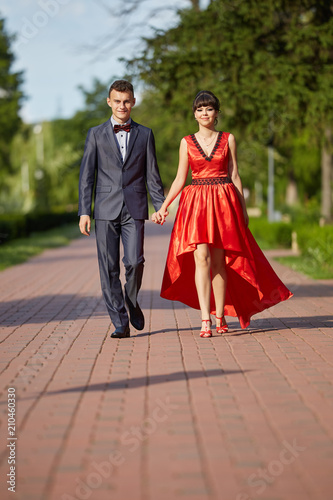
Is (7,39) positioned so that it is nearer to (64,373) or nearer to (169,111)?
(169,111)

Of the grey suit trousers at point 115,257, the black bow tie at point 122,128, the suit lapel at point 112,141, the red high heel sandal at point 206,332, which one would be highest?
the black bow tie at point 122,128

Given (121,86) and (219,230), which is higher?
(121,86)

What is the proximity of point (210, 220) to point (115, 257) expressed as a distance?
88cm

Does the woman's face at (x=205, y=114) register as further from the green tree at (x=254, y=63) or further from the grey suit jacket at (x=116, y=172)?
the green tree at (x=254, y=63)

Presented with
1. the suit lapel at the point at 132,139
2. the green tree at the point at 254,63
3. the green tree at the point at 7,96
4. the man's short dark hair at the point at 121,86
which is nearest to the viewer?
the man's short dark hair at the point at 121,86

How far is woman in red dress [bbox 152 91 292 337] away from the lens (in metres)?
6.93

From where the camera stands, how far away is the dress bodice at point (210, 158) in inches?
272

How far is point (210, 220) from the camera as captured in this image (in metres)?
6.93

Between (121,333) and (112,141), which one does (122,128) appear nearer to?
(112,141)

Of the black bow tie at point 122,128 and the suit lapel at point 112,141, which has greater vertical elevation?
the black bow tie at point 122,128

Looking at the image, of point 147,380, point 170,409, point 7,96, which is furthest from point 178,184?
point 7,96

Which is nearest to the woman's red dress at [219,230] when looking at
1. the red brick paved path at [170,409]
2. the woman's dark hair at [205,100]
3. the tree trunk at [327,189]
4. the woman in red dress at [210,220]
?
the woman in red dress at [210,220]

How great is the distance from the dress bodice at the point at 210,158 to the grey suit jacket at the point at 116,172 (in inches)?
13.1

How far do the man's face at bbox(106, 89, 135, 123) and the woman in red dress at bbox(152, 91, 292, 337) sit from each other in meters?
0.55
